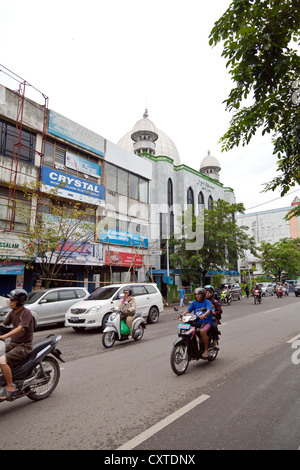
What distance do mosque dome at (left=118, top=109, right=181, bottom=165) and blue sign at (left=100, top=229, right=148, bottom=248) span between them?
17.0 meters

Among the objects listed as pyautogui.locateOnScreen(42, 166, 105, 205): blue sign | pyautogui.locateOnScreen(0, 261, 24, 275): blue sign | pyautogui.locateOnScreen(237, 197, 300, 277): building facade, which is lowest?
pyautogui.locateOnScreen(0, 261, 24, 275): blue sign

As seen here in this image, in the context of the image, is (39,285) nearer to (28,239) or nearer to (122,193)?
(28,239)

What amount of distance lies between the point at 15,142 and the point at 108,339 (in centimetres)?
1369

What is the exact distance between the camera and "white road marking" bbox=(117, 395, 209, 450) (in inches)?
120

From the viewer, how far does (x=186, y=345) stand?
Result: 5797 millimetres

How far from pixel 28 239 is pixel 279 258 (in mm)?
44200

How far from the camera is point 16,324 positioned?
14.1 feet

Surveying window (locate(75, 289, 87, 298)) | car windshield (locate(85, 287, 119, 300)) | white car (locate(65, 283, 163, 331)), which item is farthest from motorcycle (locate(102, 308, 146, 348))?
window (locate(75, 289, 87, 298))

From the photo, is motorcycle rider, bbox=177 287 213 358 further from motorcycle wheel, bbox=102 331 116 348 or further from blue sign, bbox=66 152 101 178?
blue sign, bbox=66 152 101 178

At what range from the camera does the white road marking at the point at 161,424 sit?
10.0ft

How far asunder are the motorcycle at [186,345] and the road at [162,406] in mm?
219

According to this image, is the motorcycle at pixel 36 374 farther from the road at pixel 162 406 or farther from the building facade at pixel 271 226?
the building facade at pixel 271 226

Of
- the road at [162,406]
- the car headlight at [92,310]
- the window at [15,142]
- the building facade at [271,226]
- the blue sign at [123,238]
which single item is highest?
the building facade at [271,226]

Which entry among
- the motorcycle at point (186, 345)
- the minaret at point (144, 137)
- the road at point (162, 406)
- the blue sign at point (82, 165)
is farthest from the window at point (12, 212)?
the minaret at point (144, 137)
